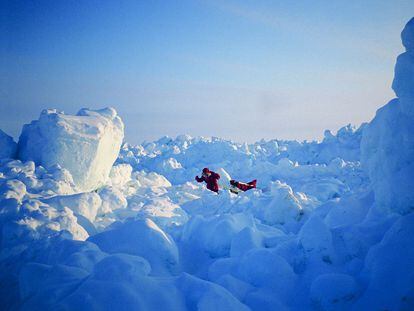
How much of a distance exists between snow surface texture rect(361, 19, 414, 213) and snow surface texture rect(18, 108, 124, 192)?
39.5ft

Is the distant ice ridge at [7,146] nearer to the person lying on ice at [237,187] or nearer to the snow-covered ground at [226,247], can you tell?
the snow-covered ground at [226,247]

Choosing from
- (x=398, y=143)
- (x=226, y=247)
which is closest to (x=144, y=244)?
(x=226, y=247)

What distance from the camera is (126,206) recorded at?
12562mm

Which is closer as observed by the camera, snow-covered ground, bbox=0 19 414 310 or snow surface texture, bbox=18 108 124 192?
snow-covered ground, bbox=0 19 414 310

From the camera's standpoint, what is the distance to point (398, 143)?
539cm

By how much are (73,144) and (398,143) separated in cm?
1298

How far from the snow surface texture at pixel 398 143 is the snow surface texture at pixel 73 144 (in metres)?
12.1

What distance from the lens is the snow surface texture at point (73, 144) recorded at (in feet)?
44.2

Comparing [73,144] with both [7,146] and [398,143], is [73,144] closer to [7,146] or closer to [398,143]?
[7,146]

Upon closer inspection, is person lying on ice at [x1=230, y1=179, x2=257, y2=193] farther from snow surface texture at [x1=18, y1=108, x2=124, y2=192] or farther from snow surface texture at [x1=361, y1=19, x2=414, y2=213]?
snow surface texture at [x1=361, y1=19, x2=414, y2=213]

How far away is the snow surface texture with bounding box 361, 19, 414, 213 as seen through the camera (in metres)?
4.99

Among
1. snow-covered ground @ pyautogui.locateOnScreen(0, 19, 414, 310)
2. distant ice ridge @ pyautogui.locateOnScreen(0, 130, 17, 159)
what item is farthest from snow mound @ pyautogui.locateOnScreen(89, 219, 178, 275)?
distant ice ridge @ pyautogui.locateOnScreen(0, 130, 17, 159)

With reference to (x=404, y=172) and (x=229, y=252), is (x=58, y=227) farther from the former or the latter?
(x=404, y=172)

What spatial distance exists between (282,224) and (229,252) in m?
3.05
